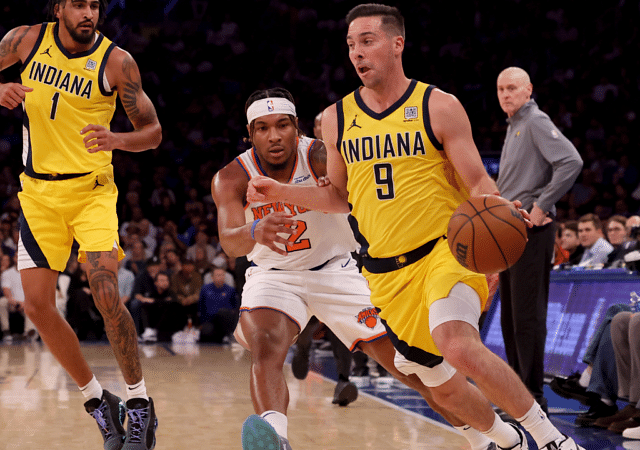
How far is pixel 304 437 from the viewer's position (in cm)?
478

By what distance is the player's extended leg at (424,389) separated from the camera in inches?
140

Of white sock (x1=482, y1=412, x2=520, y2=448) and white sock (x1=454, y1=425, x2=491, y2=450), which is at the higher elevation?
white sock (x1=482, y1=412, x2=520, y2=448)

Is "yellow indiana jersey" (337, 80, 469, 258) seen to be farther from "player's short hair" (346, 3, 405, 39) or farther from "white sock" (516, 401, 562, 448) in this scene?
"white sock" (516, 401, 562, 448)

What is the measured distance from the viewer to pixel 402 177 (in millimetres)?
3459

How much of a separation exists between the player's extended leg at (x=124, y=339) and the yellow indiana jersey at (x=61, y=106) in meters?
0.54

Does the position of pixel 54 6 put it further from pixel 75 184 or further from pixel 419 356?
pixel 419 356

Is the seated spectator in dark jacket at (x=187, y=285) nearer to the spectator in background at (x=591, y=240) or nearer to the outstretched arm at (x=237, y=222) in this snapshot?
the spectator in background at (x=591, y=240)

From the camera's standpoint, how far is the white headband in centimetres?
412

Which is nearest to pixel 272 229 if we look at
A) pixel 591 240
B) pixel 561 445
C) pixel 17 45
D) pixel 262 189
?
pixel 262 189

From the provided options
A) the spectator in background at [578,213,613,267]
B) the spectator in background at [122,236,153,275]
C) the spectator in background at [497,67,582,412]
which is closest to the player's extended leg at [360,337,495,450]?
the spectator in background at [497,67,582,412]

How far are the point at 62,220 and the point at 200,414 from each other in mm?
2086

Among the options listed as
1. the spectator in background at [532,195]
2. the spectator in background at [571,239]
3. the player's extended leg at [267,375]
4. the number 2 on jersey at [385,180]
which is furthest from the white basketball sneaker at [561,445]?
the spectator in background at [571,239]

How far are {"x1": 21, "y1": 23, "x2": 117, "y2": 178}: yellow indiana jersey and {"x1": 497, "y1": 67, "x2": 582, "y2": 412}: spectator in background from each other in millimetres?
2825

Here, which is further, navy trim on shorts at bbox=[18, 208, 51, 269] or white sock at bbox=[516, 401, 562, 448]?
navy trim on shorts at bbox=[18, 208, 51, 269]
